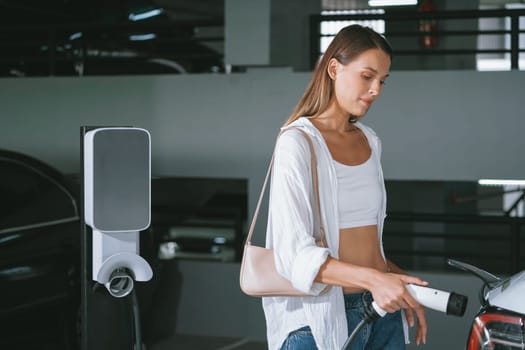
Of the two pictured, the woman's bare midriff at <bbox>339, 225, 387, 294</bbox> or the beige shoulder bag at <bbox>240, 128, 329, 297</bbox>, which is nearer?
the beige shoulder bag at <bbox>240, 128, 329, 297</bbox>

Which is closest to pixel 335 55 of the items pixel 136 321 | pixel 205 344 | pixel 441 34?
pixel 136 321

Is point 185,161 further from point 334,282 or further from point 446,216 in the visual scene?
point 334,282

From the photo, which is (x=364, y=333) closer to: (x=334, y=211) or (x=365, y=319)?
(x=365, y=319)

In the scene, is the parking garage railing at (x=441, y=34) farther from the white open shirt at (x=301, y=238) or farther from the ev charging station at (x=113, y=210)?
the white open shirt at (x=301, y=238)

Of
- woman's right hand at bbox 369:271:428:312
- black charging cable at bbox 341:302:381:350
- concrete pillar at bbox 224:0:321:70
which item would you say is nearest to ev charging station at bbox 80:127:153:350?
black charging cable at bbox 341:302:381:350

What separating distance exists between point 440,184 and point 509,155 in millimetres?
4611

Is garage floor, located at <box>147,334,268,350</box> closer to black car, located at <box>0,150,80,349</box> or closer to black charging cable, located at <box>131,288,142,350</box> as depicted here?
black car, located at <box>0,150,80,349</box>

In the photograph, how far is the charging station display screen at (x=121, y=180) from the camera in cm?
266

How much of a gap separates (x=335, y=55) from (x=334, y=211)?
15.9 inches

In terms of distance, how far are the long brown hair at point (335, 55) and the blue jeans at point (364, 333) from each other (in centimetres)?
51

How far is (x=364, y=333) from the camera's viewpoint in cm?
214

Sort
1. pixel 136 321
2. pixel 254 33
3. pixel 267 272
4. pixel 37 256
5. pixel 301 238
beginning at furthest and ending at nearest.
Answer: pixel 254 33 < pixel 37 256 < pixel 136 321 < pixel 267 272 < pixel 301 238

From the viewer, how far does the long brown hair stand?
6.93 ft

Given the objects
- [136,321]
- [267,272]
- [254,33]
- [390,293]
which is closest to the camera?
[390,293]
